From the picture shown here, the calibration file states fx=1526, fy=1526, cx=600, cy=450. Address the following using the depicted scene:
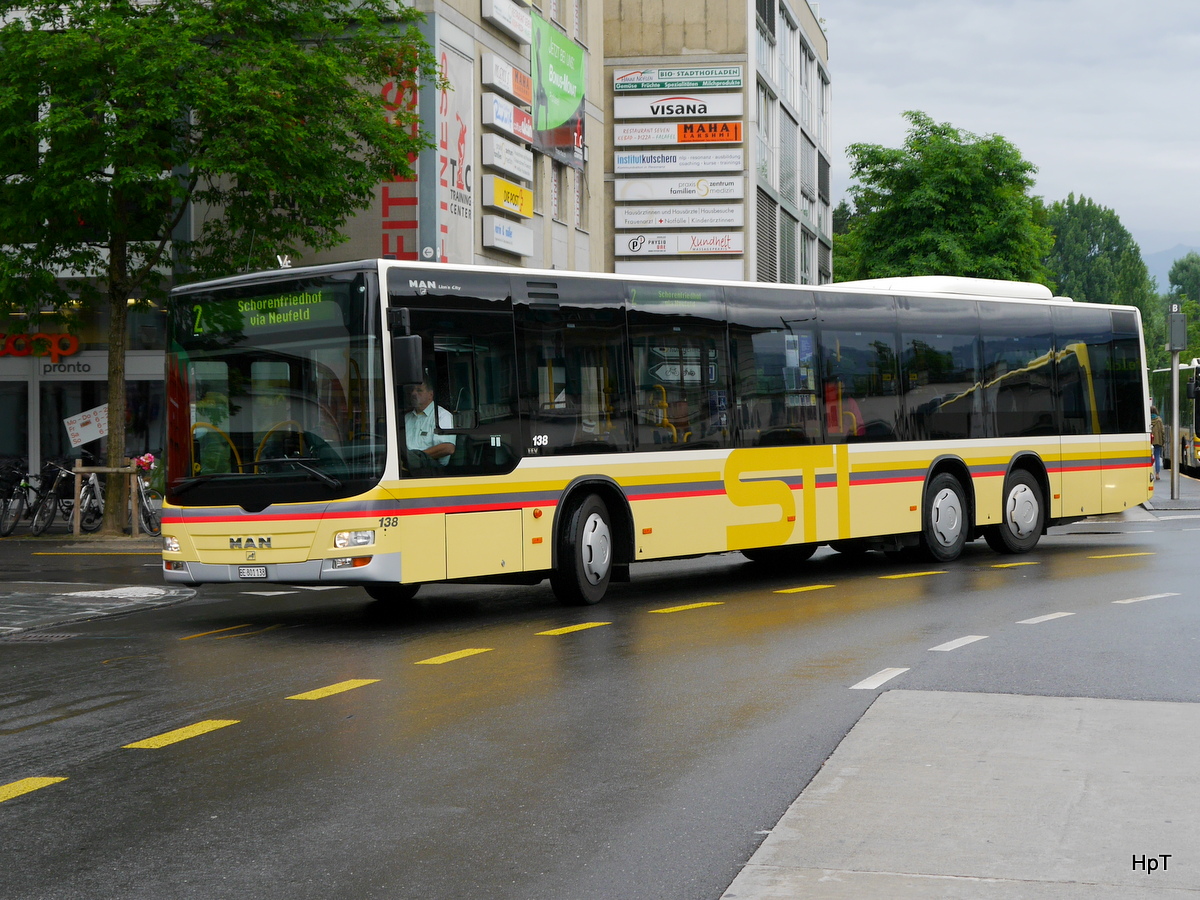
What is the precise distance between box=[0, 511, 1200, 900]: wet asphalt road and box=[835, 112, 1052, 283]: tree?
35665 mm

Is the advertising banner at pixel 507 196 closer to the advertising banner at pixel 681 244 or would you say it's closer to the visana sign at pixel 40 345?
the visana sign at pixel 40 345

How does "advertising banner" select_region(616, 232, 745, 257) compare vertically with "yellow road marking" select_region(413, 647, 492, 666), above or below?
above

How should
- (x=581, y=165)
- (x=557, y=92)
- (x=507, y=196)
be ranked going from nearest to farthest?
(x=507, y=196) → (x=557, y=92) → (x=581, y=165)

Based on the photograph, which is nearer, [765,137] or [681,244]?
[681,244]

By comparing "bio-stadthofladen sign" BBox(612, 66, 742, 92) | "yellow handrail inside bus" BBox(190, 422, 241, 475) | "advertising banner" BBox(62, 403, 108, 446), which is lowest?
"yellow handrail inside bus" BBox(190, 422, 241, 475)

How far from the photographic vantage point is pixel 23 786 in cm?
645

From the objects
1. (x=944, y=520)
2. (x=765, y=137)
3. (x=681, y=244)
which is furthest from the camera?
(x=765, y=137)

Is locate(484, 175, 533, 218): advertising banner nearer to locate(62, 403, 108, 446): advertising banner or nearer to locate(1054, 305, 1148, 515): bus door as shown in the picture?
locate(62, 403, 108, 446): advertising banner

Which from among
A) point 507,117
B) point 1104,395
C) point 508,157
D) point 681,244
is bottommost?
point 1104,395

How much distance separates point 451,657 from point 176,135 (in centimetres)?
1328

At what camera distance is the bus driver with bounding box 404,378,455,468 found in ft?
38.1

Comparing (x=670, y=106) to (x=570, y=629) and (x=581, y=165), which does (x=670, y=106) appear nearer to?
(x=581, y=165)

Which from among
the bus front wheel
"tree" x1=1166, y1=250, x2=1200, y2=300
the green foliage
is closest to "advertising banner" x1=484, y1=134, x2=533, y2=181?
the green foliage

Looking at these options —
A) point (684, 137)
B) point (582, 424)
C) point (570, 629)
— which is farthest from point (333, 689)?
point (684, 137)
